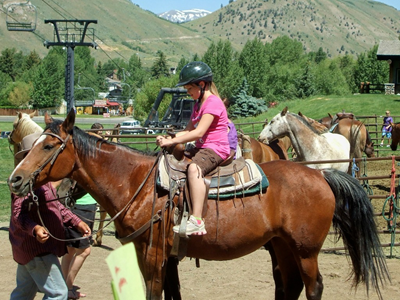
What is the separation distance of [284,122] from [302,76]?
42360mm

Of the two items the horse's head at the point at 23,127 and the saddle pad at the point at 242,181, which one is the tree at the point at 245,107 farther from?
the saddle pad at the point at 242,181

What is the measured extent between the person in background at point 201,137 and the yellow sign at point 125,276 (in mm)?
2201

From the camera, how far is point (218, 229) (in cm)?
436

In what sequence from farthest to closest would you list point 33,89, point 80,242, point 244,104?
point 33,89, point 244,104, point 80,242

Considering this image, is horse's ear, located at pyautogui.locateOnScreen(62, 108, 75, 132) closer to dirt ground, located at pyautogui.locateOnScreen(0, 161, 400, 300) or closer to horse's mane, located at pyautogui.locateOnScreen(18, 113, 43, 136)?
dirt ground, located at pyautogui.locateOnScreen(0, 161, 400, 300)

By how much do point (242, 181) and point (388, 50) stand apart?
144 feet

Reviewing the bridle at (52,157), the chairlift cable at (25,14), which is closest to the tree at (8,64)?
the chairlift cable at (25,14)

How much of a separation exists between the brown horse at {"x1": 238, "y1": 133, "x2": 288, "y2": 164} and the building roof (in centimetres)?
3520

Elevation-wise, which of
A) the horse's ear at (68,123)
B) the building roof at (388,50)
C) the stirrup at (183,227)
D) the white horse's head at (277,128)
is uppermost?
the building roof at (388,50)

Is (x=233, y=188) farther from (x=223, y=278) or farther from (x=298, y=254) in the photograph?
(x=223, y=278)

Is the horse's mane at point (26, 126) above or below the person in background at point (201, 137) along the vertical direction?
below

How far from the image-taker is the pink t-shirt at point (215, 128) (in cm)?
429

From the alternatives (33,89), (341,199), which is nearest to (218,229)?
(341,199)

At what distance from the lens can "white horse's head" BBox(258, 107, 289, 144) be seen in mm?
9469
